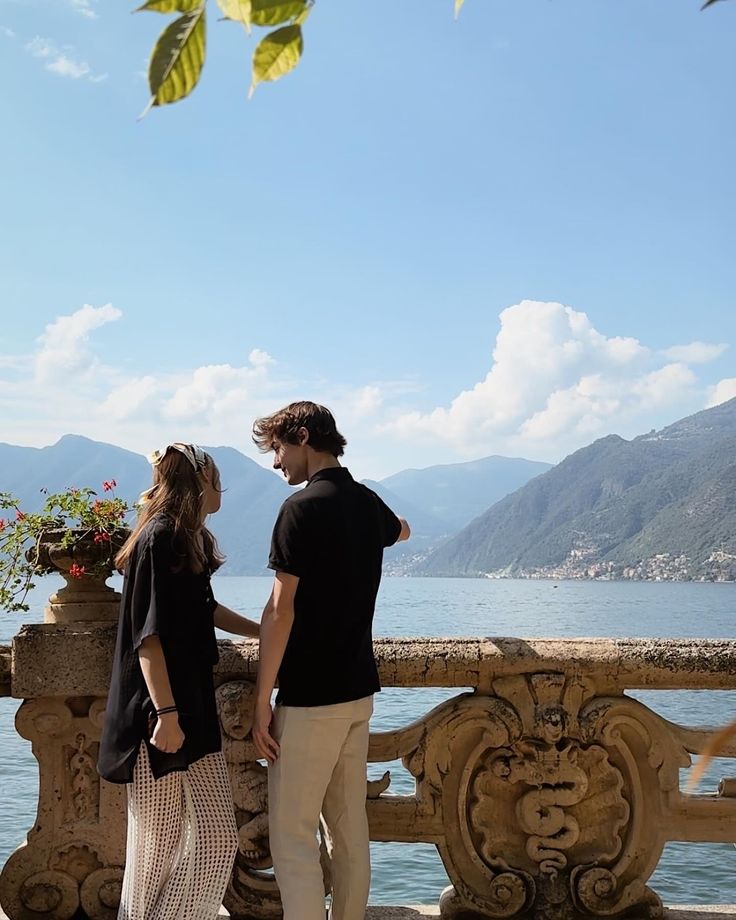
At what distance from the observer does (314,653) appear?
10.7 feet

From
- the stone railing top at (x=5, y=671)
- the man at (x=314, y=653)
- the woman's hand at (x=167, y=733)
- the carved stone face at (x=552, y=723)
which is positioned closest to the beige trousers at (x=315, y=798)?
the man at (x=314, y=653)

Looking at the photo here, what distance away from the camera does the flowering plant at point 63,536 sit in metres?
3.89

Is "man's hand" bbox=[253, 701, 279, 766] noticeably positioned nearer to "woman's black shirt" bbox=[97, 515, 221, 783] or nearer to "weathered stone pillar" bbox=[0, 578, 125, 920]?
"woman's black shirt" bbox=[97, 515, 221, 783]

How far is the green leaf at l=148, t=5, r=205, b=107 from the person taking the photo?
92 centimetres

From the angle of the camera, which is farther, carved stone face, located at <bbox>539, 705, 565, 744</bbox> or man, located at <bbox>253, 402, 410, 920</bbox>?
Result: carved stone face, located at <bbox>539, 705, 565, 744</bbox>

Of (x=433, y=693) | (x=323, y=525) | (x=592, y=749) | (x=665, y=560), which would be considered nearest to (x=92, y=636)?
(x=323, y=525)

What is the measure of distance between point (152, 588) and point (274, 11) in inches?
94.5

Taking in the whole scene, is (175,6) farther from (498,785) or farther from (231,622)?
(498,785)

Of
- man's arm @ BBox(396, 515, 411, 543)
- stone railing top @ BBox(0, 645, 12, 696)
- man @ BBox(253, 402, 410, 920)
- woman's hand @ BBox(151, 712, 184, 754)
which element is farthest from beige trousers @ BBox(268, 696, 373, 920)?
stone railing top @ BBox(0, 645, 12, 696)

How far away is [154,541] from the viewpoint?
320cm

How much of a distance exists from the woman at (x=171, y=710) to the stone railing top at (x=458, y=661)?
2.04 feet

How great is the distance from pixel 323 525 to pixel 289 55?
228cm

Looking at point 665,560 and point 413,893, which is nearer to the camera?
point 413,893

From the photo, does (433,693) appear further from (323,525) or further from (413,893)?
(323,525)
